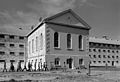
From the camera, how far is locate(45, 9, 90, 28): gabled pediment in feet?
126

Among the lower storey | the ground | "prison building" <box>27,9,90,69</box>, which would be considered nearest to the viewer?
the ground

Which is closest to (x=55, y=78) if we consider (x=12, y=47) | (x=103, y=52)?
(x=12, y=47)

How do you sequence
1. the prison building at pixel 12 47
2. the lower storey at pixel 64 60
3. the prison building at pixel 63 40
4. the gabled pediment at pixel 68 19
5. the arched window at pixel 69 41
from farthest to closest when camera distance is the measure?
the prison building at pixel 12 47
the arched window at pixel 69 41
the gabled pediment at pixel 68 19
the prison building at pixel 63 40
the lower storey at pixel 64 60

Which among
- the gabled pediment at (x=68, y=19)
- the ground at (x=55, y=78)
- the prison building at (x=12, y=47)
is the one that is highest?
the gabled pediment at (x=68, y=19)

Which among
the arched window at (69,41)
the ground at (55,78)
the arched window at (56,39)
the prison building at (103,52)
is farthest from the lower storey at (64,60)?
the prison building at (103,52)

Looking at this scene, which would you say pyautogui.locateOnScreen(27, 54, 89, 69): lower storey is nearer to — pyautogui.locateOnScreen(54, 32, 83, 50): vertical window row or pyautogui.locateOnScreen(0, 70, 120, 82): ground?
pyautogui.locateOnScreen(54, 32, 83, 50): vertical window row

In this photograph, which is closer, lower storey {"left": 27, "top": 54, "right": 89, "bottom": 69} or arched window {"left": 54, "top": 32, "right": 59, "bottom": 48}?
lower storey {"left": 27, "top": 54, "right": 89, "bottom": 69}

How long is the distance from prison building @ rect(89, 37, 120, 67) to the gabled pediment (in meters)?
25.3

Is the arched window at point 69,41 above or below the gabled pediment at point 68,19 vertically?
below

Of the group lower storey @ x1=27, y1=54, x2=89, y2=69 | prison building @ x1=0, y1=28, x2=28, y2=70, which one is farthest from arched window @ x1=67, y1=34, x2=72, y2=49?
prison building @ x1=0, y1=28, x2=28, y2=70

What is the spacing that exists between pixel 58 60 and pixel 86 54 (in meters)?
8.54

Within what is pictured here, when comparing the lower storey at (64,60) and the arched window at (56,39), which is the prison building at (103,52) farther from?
the arched window at (56,39)

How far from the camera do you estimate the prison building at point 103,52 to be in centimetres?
6656

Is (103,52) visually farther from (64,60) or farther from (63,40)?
(63,40)
